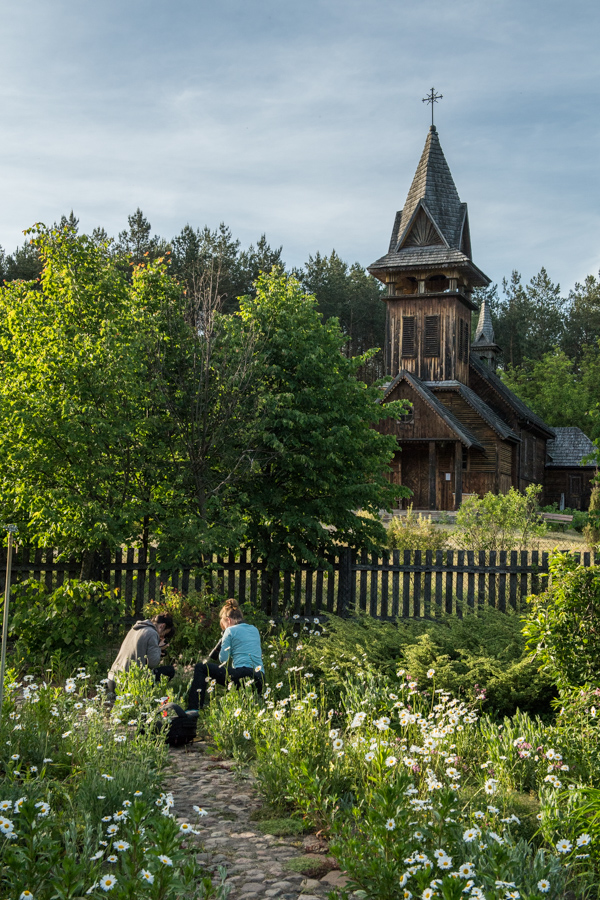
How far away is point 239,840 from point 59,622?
4.80 meters

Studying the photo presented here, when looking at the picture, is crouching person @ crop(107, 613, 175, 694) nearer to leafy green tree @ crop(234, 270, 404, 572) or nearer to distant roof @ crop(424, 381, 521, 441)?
leafy green tree @ crop(234, 270, 404, 572)

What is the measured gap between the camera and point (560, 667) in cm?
528

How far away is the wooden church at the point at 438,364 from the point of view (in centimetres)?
3014

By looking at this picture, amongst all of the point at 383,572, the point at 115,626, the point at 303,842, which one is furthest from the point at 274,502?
the point at 303,842

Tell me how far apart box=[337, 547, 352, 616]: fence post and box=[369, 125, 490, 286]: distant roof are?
22.2 meters

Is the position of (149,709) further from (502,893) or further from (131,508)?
(131,508)

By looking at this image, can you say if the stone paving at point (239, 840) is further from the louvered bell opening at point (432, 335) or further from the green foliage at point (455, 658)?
the louvered bell opening at point (432, 335)

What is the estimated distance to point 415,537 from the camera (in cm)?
1691

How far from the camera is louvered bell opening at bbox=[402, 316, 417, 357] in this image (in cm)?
3184

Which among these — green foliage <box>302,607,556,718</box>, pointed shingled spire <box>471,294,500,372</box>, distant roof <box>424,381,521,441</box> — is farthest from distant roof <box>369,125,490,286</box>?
green foliage <box>302,607,556,718</box>

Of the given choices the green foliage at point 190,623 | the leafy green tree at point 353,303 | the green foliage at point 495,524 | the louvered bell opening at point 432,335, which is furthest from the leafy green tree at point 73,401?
the leafy green tree at point 353,303

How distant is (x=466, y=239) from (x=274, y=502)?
25.5 metres

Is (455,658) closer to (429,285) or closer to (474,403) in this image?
(474,403)

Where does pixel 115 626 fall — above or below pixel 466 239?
below
